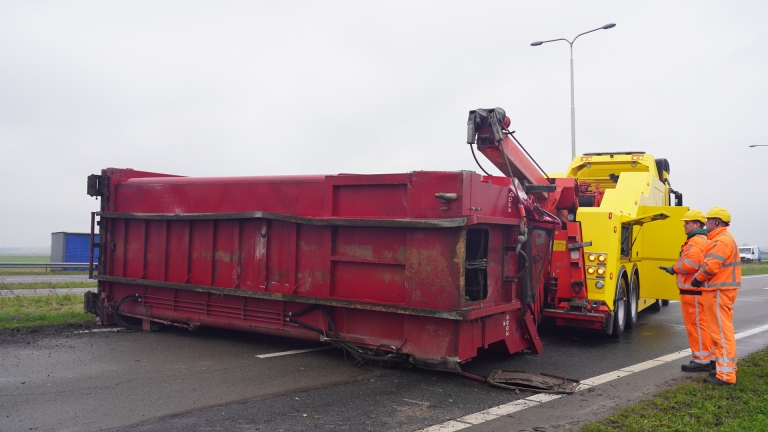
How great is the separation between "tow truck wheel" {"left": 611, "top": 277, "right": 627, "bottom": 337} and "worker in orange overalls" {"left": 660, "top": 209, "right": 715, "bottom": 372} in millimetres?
1980

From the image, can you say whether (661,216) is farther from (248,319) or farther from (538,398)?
(248,319)

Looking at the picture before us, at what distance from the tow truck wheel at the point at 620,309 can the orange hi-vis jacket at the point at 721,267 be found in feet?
7.91

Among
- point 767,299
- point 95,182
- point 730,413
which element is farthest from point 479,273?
point 767,299

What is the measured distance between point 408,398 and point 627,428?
1827 mm

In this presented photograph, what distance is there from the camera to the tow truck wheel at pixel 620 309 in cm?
920

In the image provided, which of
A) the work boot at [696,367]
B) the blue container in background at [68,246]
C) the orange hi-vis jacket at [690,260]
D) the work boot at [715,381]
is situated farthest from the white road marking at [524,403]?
the blue container in background at [68,246]

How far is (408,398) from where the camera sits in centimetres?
553

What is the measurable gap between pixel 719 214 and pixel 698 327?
1.26 meters

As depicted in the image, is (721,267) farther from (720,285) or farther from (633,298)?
(633,298)

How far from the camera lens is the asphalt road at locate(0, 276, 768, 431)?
482 cm

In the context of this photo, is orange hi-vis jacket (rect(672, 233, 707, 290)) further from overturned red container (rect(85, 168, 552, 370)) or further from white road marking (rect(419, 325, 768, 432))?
overturned red container (rect(85, 168, 552, 370))

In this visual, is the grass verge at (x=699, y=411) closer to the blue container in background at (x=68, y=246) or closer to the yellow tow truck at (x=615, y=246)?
the yellow tow truck at (x=615, y=246)

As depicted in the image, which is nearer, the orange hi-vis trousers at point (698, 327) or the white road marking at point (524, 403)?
the white road marking at point (524, 403)

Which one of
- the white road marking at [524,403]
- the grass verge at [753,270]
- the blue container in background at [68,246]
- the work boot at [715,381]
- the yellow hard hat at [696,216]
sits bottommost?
the white road marking at [524,403]
